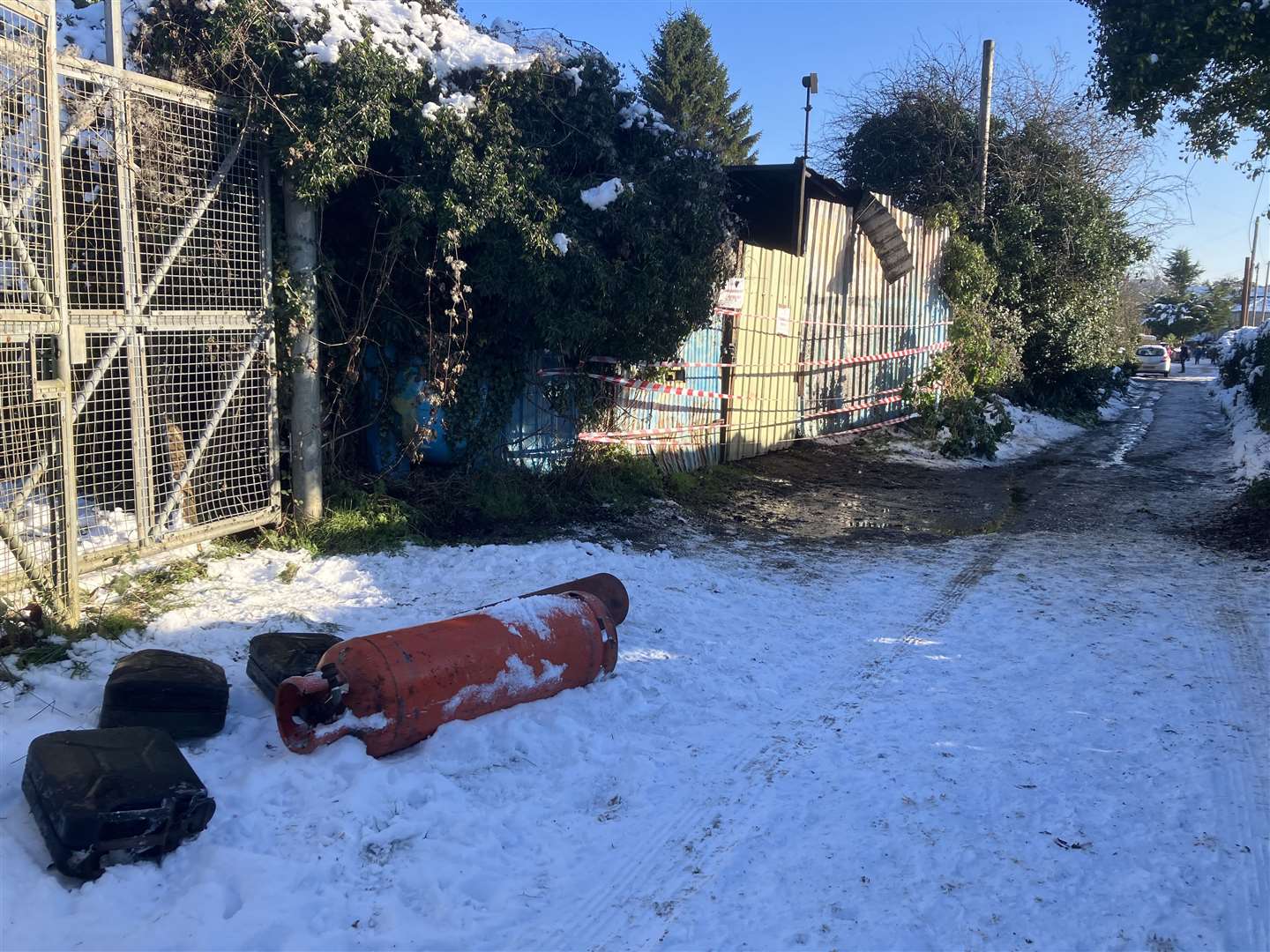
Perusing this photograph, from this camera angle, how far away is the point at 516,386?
8172mm

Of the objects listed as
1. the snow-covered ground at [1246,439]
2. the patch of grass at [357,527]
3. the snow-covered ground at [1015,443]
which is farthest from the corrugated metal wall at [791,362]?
the snow-covered ground at [1246,439]

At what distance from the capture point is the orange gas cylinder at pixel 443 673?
3963 millimetres

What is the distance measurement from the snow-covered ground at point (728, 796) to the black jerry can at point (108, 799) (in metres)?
0.08

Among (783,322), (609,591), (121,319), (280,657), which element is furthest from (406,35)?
(783,322)

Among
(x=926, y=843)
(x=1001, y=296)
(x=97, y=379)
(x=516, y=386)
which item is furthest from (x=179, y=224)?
(x=1001, y=296)

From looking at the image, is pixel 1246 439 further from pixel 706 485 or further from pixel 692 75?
pixel 692 75

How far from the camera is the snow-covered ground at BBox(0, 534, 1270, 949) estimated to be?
3143 millimetres

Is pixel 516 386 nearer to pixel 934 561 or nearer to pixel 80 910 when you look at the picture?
pixel 934 561

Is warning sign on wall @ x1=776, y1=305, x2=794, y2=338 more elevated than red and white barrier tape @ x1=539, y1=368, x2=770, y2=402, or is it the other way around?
warning sign on wall @ x1=776, y1=305, x2=794, y2=338

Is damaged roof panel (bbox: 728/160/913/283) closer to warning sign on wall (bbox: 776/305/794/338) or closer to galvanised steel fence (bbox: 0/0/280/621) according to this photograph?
warning sign on wall (bbox: 776/305/794/338)

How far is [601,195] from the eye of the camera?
772 centimetres

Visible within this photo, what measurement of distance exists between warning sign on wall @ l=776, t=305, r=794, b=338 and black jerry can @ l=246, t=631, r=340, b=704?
837 cm

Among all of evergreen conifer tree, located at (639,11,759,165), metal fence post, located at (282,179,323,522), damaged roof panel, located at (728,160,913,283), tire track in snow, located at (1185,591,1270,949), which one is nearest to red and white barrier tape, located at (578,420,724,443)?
damaged roof panel, located at (728,160,913,283)

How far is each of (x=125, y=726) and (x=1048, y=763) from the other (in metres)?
3.98
